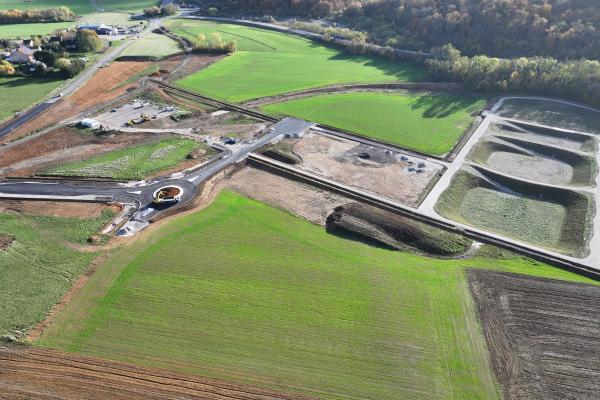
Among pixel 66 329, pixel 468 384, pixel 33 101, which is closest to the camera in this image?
pixel 468 384

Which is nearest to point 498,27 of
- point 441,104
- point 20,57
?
point 441,104

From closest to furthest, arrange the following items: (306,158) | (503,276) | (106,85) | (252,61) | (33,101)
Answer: (503,276), (306,158), (33,101), (106,85), (252,61)

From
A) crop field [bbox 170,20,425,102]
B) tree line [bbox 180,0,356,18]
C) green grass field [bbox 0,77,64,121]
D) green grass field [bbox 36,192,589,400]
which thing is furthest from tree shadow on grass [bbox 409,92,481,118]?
green grass field [bbox 0,77,64,121]

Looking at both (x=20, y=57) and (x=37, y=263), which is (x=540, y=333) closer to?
(x=37, y=263)

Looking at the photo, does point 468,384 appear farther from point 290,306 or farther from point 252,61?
point 252,61

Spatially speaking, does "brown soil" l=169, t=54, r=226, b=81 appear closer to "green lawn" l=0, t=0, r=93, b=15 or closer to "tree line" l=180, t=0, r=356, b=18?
"tree line" l=180, t=0, r=356, b=18

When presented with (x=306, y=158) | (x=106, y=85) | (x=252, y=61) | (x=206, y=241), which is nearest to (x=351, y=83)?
(x=252, y=61)
